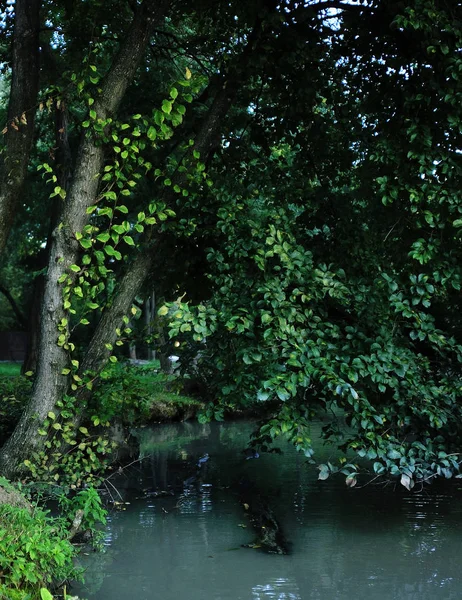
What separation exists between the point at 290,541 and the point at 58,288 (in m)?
3.42

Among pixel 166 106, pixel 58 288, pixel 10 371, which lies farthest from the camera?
pixel 10 371

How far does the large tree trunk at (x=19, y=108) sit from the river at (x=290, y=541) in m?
3.69

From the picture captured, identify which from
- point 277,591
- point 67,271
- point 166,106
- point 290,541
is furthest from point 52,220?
point 277,591

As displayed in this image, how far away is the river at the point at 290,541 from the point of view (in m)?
6.12

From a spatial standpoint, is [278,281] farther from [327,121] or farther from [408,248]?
[327,121]

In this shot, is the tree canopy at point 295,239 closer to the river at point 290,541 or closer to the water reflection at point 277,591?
the river at point 290,541

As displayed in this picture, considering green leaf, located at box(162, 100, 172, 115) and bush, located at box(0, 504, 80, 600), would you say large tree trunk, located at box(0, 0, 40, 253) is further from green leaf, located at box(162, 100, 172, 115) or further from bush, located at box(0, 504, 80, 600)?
bush, located at box(0, 504, 80, 600)

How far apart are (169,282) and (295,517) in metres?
3.18

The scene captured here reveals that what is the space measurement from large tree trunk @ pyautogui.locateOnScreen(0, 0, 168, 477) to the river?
4.32ft

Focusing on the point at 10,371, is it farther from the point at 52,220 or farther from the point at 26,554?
the point at 26,554

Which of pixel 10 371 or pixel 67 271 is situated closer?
pixel 67 271

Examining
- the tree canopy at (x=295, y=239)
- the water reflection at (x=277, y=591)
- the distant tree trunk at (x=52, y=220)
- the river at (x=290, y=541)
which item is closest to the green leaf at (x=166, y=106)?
the tree canopy at (x=295, y=239)

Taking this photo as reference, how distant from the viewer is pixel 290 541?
7410 mm

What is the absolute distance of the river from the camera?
612 centimetres
